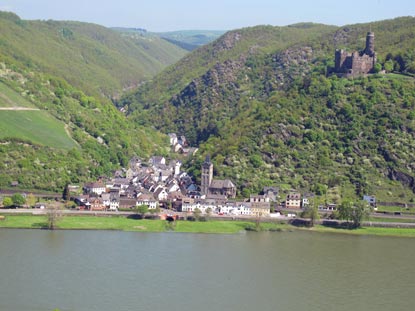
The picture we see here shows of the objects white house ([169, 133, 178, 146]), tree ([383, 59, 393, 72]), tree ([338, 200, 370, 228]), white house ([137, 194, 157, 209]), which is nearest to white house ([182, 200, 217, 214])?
white house ([137, 194, 157, 209])

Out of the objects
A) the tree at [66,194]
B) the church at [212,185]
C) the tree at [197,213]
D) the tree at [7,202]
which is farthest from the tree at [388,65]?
the tree at [7,202]

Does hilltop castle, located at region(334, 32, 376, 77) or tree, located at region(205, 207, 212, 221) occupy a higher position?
hilltop castle, located at region(334, 32, 376, 77)

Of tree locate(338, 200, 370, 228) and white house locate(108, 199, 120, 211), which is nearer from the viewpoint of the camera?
tree locate(338, 200, 370, 228)

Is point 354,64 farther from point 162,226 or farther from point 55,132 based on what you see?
point 162,226

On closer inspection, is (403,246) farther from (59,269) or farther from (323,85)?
(323,85)

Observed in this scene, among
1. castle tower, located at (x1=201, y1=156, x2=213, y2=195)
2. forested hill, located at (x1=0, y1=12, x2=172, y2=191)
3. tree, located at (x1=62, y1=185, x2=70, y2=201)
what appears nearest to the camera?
tree, located at (x1=62, y1=185, x2=70, y2=201)

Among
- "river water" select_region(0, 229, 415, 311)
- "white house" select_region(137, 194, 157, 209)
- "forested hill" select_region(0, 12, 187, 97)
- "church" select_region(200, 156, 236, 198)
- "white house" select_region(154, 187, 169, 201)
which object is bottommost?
"river water" select_region(0, 229, 415, 311)

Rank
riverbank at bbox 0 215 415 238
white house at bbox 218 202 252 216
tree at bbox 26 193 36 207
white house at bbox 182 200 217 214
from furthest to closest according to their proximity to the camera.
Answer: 1. white house at bbox 182 200 217 214
2. white house at bbox 218 202 252 216
3. tree at bbox 26 193 36 207
4. riverbank at bbox 0 215 415 238

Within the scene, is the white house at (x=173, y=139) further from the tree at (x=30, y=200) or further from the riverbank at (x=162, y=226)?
the riverbank at (x=162, y=226)

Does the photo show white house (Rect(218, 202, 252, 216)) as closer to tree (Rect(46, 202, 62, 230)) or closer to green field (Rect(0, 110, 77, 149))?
tree (Rect(46, 202, 62, 230))
